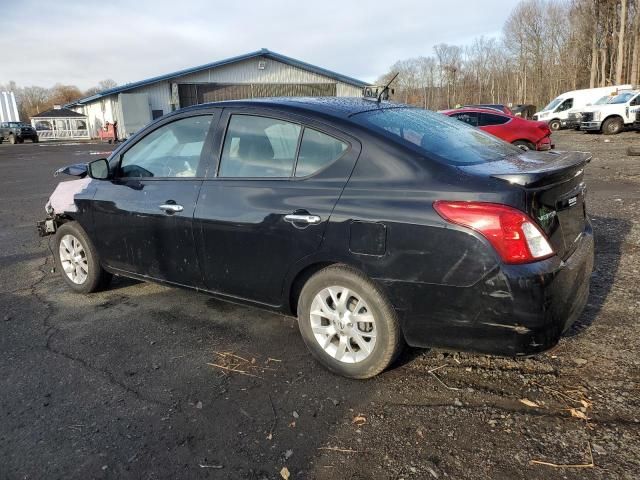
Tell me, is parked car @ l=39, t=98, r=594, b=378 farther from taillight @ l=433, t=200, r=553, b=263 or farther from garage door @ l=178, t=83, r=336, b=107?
garage door @ l=178, t=83, r=336, b=107

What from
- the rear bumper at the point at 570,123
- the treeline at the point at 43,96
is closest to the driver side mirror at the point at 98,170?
the rear bumper at the point at 570,123

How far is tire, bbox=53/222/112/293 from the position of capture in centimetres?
461

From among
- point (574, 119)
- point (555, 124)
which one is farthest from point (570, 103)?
point (574, 119)

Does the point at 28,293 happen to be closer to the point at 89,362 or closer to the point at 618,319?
the point at 89,362

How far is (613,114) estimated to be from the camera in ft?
80.8

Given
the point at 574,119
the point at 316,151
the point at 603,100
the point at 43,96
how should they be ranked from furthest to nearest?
the point at 43,96, the point at 574,119, the point at 603,100, the point at 316,151

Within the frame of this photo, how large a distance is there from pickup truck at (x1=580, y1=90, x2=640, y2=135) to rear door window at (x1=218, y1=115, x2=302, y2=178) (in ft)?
84.7

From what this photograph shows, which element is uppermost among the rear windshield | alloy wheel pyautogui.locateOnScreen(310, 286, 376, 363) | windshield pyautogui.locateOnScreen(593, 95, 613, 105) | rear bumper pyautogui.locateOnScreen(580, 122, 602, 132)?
windshield pyautogui.locateOnScreen(593, 95, 613, 105)

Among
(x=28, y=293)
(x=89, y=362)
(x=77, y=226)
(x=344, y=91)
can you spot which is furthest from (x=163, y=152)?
(x=344, y=91)

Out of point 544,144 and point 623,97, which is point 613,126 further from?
point 544,144

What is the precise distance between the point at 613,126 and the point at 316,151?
26.8 metres

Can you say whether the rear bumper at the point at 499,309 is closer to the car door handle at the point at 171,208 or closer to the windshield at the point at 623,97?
the car door handle at the point at 171,208

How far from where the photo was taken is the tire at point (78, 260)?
15.1 ft

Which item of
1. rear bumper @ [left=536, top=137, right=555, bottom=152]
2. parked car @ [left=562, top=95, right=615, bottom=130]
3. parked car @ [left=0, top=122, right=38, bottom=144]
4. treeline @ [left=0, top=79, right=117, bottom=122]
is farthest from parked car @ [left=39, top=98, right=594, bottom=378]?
treeline @ [left=0, top=79, right=117, bottom=122]
